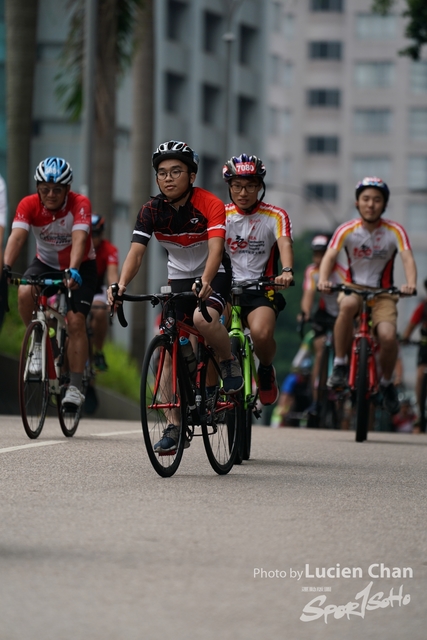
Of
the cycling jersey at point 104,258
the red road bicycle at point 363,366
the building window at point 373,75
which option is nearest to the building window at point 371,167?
the building window at point 373,75

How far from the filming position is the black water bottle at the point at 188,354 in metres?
8.66

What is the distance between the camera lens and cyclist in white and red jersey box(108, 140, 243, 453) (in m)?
8.69

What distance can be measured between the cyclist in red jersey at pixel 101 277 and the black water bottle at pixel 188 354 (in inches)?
262

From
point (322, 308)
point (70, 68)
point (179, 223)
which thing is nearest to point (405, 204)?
point (70, 68)

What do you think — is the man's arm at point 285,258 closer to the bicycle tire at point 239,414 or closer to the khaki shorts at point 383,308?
the bicycle tire at point 239,414

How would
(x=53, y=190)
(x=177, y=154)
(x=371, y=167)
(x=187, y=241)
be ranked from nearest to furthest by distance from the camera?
1. (x=177, y=154)
2. (x=187, y=241)
3. (x=53, y=190)
4. (x=371, y=167)

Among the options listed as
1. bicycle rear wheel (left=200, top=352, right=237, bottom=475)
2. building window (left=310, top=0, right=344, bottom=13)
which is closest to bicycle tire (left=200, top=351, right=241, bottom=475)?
bicycle rear wheel (left=200, top=352, right=237, bottom=475)

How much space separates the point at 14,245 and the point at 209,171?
2365 inches

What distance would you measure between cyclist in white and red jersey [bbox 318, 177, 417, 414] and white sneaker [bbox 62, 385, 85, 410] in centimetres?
271

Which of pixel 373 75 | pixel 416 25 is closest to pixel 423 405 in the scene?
pixel 416 25

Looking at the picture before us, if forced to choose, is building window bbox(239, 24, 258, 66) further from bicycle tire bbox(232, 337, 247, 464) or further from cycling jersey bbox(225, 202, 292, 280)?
bicycle tire bbox(232, 337, 247, 464)

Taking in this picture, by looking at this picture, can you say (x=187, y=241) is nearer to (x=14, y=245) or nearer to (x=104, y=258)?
(x=14, y=245)

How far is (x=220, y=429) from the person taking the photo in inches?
357

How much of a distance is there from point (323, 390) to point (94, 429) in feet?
12.6
